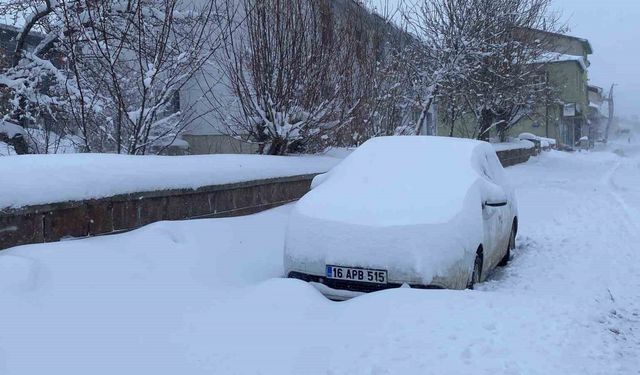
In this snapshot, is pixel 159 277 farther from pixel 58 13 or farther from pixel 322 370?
pixel 58 13

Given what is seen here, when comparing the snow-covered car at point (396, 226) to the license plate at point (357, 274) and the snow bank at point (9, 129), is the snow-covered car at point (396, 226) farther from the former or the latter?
the snow bank at point (9, 129)

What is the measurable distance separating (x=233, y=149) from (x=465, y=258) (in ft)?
39.7

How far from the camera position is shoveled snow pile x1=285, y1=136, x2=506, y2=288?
195 inches

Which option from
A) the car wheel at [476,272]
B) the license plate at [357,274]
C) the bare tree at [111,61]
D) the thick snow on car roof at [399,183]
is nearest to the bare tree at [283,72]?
the bare tree at [111,61]

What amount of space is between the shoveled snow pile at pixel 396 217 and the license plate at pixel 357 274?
0.05 meters

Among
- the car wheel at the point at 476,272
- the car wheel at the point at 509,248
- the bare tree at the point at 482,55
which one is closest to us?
the car wheel at the point at 476,272

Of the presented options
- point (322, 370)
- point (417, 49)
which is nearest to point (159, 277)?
point (322, 370)

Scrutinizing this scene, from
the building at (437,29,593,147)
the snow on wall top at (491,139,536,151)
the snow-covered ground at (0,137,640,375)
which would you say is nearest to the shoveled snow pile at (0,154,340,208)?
the snow-covered ground at (0,137,640,375)

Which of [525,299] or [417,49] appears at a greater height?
[417,49]

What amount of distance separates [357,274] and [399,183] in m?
1.26

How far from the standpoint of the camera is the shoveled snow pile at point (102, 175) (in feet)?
16.2

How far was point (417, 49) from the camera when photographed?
61.6 ft

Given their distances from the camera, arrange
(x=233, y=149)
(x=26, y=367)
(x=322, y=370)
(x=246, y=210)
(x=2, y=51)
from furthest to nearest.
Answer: (x=233, y=149) → (x=2, y=51) → (x=246, y=210) → (x=322, y=370) → (x=26, y=367)

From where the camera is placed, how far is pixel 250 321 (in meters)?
4.48
